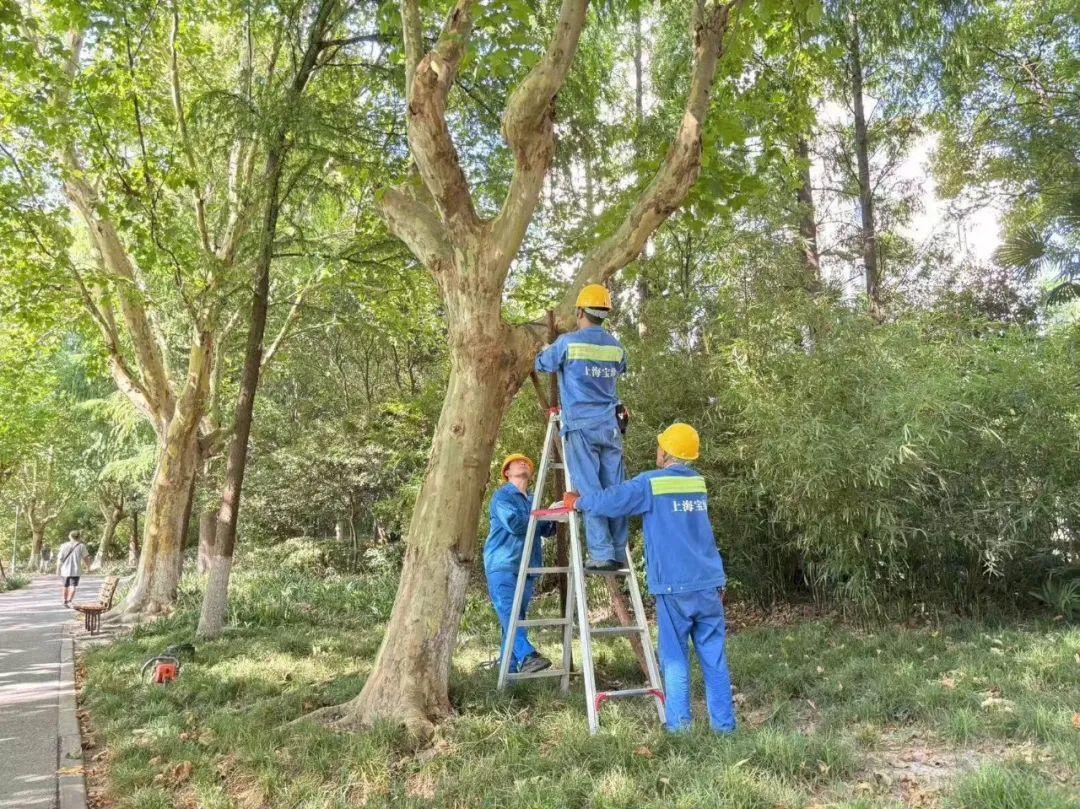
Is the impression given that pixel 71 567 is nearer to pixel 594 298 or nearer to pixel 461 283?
pixel 461 283

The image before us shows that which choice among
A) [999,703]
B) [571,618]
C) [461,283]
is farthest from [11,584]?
[999,703]

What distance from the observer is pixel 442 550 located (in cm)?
504

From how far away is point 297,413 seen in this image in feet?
63.5

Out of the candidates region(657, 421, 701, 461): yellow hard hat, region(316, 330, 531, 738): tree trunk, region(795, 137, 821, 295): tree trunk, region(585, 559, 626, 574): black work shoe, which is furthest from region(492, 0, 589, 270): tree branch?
region(795, 137, 821, 295): tree trunk

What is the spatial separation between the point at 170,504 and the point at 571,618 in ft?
31.5

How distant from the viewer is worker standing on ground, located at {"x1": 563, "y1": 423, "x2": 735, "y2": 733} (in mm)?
4371

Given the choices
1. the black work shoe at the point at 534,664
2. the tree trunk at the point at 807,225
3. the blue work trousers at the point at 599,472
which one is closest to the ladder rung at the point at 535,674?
the black work shoe at the point at 534,664

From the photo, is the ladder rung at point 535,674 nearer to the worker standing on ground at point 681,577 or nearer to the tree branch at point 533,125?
the worker standing on ground at point 681,577

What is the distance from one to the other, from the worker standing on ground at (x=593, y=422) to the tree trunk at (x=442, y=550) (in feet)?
1.46

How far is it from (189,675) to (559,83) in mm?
6260

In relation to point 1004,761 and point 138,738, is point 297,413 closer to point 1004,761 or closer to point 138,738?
point 138,738

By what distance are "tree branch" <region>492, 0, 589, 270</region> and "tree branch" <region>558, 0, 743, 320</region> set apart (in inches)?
→ 25.2

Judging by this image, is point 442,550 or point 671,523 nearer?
point 671,523

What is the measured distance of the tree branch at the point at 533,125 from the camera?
5258mm
